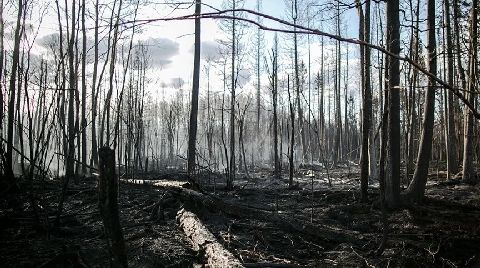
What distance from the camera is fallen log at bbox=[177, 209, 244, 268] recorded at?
3.29 m

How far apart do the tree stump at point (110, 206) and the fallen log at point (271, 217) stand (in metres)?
3.22

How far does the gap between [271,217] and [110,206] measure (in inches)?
131

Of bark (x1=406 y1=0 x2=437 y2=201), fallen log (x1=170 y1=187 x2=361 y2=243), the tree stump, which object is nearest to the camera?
the tree stump

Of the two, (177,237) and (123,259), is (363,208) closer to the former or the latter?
(177,237)

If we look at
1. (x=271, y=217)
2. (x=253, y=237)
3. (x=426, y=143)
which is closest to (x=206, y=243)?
(x=253, y=237)

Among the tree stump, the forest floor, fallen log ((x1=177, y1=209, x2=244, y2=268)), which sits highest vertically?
the tree stump

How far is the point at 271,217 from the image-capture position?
5594 mm

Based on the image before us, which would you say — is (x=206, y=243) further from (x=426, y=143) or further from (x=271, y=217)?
(x=426, y=143)

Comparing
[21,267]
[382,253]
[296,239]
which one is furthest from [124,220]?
[382,253]

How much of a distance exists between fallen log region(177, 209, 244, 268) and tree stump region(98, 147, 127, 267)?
0.96 m

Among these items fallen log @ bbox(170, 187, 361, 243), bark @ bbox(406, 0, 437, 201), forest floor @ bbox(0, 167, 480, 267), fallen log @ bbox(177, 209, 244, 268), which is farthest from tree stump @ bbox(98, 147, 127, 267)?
bark @ bbox(406, 0, 437, 201)

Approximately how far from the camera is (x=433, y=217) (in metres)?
6.48

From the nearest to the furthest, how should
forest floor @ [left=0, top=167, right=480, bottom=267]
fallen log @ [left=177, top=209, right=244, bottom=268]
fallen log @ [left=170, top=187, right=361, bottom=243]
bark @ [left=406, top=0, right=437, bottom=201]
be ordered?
fallen log @ [left=177, top=209, right=244, bottom=268], forest floor @ [left=0, top=167, right=480, bottom=267], fallen log @ [left=170, top=187, right=361, bottom=243], bark @ [left=406, top=0, right=437, bottom=201]

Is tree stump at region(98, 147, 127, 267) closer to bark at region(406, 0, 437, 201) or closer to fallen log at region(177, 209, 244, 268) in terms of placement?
fallen log at region(177, 209, 244, 268)
